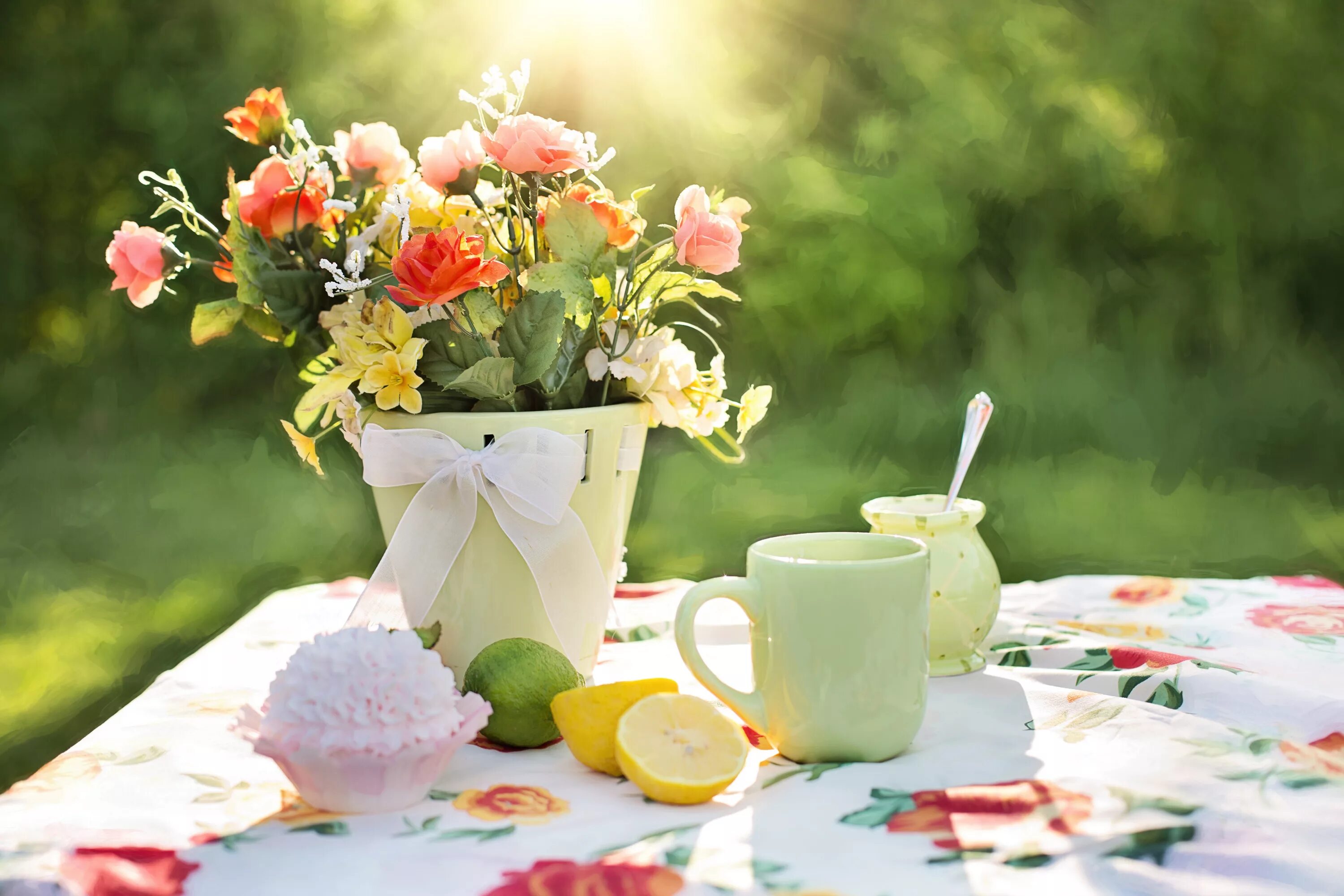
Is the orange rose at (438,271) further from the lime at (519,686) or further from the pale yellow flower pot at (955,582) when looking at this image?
the pale yellow flower pot at (955,582)

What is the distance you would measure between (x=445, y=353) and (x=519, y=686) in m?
0.26

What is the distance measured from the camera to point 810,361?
2.11 metres

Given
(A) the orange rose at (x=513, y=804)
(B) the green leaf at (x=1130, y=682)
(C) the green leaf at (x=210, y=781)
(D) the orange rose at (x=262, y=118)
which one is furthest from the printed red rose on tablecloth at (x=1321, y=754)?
(D) the orange rose at (x=262, y=118)

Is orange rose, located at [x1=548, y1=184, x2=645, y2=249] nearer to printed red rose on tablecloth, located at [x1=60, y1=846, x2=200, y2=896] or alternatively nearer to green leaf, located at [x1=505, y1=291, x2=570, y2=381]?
green leaf, located at [x1=505, y1=291, x2=570, y2=381]

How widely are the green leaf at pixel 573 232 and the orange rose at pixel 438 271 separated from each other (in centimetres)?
9

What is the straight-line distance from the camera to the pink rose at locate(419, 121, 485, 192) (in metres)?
0.86

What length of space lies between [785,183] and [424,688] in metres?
1.70

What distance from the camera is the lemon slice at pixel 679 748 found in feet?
2.13

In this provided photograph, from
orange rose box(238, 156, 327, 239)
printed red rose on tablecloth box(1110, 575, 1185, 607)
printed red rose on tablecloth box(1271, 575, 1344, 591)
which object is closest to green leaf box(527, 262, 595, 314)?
orange rose box(238, 156, 327, 239)

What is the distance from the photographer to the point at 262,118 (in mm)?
911

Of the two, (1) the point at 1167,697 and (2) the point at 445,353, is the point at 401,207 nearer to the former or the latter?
(2) the point at 445,353

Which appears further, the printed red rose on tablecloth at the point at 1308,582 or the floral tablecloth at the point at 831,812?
the printed red rose on tablecloth at the point at 1308,582

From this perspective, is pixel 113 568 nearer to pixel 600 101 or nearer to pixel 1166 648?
pixel 600 101

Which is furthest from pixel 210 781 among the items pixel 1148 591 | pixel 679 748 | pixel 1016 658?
pixel 1148 591
